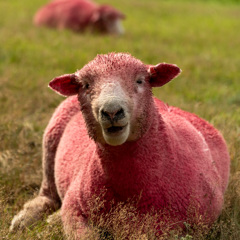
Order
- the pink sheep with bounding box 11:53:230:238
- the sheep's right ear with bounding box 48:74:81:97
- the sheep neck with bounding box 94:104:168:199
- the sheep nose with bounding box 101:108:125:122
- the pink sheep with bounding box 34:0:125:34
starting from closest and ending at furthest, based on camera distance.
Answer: the sheep nose with bounding box 101:108:125:122 < the pink sheep with bounding box 11:53:230:238 < the sheep neck with bounding box 94:104:168:199 < the sheep's right ear with bounding box 48:74:81:97 < the pink sheep with bounding box 34:0:125:34

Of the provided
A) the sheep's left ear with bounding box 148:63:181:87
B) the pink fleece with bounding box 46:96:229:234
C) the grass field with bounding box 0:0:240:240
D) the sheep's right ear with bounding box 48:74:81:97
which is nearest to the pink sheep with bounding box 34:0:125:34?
the grass field with bounding box 0:0:240:240

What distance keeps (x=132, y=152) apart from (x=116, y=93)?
56 cm

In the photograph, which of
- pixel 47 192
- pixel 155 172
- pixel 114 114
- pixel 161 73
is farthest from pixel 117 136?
pixel 47 192

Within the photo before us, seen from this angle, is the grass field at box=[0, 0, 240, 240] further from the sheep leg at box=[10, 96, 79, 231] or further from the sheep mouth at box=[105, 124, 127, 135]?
the sheep mouth at box=[105, 124, 127, 135]

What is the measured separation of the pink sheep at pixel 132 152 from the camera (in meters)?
3.31

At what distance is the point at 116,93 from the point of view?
10.4ft

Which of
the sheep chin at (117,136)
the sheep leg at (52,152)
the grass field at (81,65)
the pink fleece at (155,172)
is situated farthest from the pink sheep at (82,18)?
the sheep chin at (117,136)

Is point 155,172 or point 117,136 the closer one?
point 117,136

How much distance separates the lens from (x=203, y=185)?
3.89 m

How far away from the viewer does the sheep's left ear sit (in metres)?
3.64

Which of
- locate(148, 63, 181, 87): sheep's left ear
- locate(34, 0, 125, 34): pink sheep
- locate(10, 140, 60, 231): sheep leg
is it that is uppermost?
locate(148, 63, 181, 87): sheep's left ear

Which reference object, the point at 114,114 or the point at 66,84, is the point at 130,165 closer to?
the point at 114,114

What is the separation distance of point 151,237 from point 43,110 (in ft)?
12.5

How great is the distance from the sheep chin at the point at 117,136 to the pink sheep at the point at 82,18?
1011 centimetres
